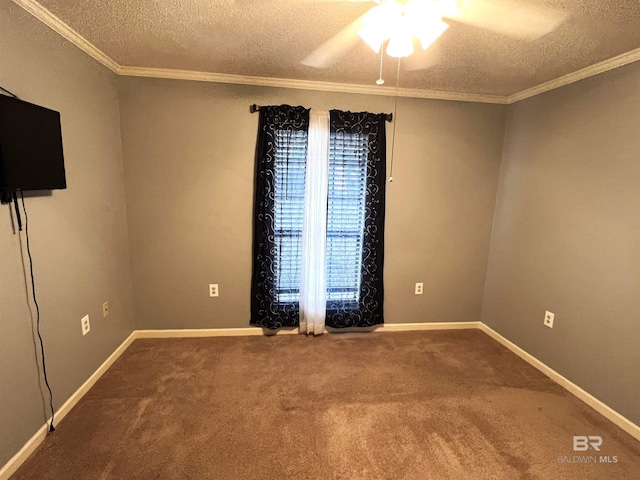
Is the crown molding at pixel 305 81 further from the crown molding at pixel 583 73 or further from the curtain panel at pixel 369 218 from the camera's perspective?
the curtain panel at pixel 369 218

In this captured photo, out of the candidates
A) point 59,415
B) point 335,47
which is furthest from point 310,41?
point 59,415

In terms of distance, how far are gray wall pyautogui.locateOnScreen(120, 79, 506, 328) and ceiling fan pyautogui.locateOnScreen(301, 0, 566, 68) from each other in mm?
1156

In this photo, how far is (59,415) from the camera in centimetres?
181

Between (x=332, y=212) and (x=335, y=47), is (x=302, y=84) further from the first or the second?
(x=332, y=212)

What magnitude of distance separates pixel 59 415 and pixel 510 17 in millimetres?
3300

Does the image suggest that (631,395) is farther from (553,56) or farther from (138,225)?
(138,225)

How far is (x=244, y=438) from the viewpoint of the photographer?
5.65 ft

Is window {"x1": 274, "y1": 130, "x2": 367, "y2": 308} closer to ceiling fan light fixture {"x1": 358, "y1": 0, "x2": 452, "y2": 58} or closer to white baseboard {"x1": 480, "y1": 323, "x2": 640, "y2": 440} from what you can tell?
ceiling fan light fixture {"x1": 358, "y1": 0, "x2": 452, "y2": 58}

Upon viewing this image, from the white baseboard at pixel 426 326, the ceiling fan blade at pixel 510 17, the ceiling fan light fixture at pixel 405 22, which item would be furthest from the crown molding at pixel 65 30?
the white baseboard at pixel 426 326

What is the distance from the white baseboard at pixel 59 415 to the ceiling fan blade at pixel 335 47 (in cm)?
266

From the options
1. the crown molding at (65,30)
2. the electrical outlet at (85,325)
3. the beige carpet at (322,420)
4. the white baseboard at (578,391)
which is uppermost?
the crown molding at (65,30)

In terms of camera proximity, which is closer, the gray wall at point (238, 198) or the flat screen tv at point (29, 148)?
the flat screen tv at point (29, 148)

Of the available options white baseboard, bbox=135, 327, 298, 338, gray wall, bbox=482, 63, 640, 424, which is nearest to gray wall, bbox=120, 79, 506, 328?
white baseboard, bbox=135, 327, 298, 338

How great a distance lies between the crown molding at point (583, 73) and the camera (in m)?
1.86
